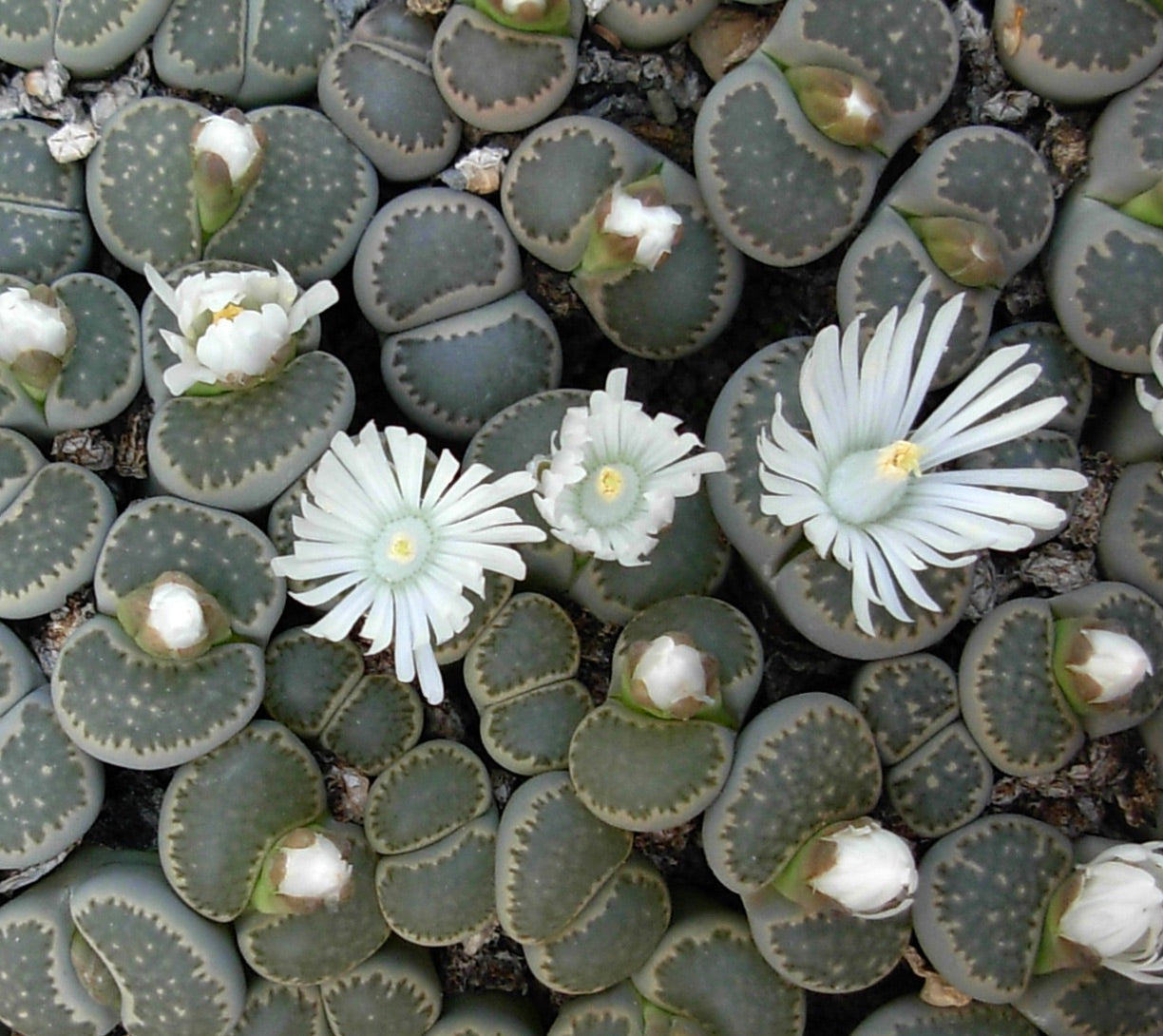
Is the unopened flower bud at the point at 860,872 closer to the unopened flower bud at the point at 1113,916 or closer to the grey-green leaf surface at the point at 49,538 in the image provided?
the unopened flower bud at the point at 1113,916

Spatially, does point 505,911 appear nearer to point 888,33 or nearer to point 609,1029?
point 609,1029

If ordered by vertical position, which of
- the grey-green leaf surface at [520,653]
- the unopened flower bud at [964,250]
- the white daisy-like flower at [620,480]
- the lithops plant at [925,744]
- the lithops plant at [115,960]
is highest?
the unopened flower bud at [964,250]

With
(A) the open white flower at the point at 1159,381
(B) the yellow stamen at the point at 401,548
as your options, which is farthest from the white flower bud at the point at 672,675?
(A) the open white flower at the point at 1159,381

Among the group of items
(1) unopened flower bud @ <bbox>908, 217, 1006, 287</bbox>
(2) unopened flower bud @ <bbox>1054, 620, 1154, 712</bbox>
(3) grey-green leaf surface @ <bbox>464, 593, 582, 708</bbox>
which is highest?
(1) unopened flower bud @ <bbox>908, 217, 1006, 287</bbox>

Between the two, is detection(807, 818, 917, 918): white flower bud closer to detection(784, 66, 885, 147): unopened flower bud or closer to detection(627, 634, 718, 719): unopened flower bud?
detection(627, 634, 718, 719): unopened flower bud

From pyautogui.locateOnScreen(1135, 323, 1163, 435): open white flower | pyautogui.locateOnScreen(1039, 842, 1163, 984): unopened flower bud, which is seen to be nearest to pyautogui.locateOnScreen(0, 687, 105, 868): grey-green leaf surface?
pyautogui.locateOnScreen(1039, 842, 1163, 984): unopened flower bud

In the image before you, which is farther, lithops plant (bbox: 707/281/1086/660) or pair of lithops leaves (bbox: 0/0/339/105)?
pair of lithops leaves (bbox: 0/0/339/105)

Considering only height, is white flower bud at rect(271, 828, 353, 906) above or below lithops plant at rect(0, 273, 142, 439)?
below
